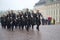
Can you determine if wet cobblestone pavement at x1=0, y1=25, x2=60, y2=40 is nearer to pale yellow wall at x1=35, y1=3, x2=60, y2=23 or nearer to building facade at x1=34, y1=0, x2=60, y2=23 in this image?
building facade at x1=34, y1=0, x2=60, y2=23

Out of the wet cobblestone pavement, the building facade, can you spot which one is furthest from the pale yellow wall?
the wet cobblestone pavement

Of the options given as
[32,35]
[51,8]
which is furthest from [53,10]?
[32,35]

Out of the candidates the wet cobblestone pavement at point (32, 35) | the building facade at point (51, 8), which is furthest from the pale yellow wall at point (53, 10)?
the wet cobblestone pavement at point (32, 35)

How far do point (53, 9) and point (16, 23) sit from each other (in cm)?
2207

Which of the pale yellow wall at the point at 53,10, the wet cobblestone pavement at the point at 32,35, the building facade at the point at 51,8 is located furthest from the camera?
the pale yellow wall at the point at 53,10

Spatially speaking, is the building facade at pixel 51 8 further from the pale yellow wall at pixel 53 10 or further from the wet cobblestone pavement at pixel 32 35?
the wet cobblestone pavement at pixel 32 35

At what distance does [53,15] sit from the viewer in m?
41.5

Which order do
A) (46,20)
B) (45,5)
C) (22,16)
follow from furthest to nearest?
(45,5) < (46,20) < (22,16)

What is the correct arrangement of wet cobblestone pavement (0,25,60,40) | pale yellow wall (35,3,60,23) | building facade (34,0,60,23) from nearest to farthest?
wet cobblestone pavement (0,25,60,40) → building facade (34,0,60,23) → pale yellow wall (35,3,60,23)

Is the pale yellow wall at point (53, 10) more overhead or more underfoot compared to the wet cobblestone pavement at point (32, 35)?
more overhead

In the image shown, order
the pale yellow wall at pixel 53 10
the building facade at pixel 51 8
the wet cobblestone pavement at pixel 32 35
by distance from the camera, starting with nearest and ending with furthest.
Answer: the wet cobblestone pavement at pixel 32 35 < the building facade at pixel 51 8 < the pale yellow wall at pixel 53 10

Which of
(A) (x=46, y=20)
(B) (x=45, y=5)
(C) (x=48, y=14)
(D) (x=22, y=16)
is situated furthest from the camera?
(B) (x=45, y=5)

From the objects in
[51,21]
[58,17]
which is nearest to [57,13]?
[58,17]

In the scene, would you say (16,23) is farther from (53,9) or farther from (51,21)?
(53,9)
